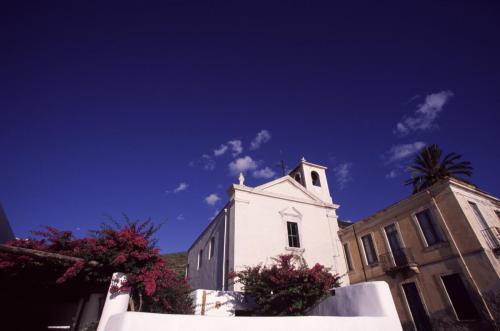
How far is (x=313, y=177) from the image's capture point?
21.1 meters

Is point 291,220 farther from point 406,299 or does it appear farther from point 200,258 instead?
point 200,258

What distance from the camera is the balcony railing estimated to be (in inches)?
544

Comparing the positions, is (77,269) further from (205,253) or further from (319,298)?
(205,253)

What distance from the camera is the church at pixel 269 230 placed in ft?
47.1

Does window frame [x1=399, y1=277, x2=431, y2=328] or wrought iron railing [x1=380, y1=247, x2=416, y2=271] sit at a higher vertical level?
wrought iron railing [x1=380, y1=247, x2=416, y2=271]

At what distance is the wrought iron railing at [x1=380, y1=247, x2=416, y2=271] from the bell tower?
549 cm

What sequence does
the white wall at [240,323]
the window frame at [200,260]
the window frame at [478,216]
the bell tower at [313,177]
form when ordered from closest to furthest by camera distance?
the white wall at [240,323]
the window frame at [478,216]
the bell tower at [313,177]
the window frame at [200,260]

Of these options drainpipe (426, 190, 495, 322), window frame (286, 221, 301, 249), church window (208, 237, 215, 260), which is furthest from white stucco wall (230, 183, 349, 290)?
drainpipe (426, 190, 495, 322)

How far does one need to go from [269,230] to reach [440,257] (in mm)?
8798

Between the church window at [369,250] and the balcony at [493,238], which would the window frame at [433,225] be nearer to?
the balcony at [493,238]

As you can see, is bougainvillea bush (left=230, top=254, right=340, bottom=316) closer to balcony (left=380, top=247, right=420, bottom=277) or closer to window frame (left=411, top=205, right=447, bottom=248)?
balcony (left=380, top=247, right=420, bottom=277)

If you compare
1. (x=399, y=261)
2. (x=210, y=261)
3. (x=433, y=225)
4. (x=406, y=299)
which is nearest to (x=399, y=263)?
(x=399, y=261)

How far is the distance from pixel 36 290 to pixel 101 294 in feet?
7.80

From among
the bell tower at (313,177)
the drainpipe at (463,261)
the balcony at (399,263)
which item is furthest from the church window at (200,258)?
the drainpipe at (463,261)
